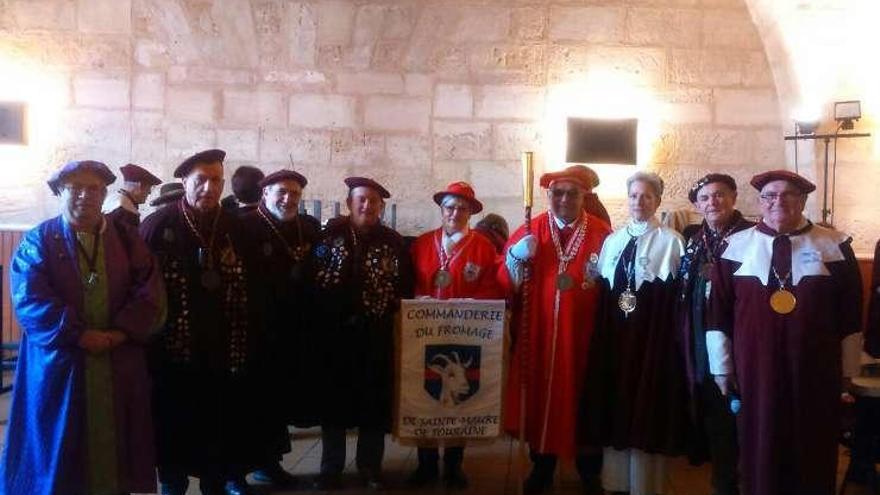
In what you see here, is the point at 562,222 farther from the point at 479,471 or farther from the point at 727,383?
the point at 479,471

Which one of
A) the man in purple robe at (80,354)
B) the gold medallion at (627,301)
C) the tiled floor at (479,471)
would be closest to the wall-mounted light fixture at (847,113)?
the tiled floor at (479,471)

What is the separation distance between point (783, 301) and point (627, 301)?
32.8 inches

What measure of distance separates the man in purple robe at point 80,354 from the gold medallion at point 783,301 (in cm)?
280

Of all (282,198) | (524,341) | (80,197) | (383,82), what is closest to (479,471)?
(524,341)

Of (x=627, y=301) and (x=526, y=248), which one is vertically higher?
(x=526, y=248)

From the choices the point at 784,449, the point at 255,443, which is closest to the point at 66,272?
the point at 255,443

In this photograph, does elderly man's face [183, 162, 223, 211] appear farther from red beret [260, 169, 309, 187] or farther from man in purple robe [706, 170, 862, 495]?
man in purple robe [706, 170, 862, 495]

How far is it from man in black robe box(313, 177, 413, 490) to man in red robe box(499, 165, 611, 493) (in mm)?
699

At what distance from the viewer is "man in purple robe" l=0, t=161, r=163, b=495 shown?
11.0 ft

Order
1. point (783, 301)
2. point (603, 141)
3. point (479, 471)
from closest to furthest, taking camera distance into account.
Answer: point (783, 301)
point (479, 471)
point (603, 141)

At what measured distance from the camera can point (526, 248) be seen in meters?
4.18

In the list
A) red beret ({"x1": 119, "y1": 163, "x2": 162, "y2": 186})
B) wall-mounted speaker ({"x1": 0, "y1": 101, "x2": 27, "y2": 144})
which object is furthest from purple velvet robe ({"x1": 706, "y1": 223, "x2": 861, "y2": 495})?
wall-mounted speaker ({"x1": 0, "y1": 101, "x2": 27, "y2": 144})

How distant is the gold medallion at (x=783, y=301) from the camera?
3.46 meters

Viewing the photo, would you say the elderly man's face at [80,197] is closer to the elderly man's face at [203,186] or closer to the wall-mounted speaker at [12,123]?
the elderly man's face at [203,186]
